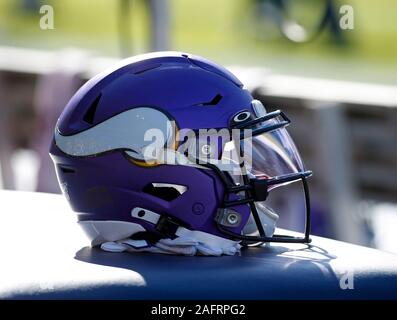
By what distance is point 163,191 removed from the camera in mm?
2391

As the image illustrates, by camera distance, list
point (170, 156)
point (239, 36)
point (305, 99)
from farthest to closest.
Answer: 1. point (239, 36)
2. point (305, 99)
3. point (170, 156)

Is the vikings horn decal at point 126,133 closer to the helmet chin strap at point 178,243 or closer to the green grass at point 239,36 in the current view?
the helmet chin strap at point 178,243

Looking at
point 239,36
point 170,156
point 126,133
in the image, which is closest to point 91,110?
point 126,133

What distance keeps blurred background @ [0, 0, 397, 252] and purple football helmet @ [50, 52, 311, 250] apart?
1386mm

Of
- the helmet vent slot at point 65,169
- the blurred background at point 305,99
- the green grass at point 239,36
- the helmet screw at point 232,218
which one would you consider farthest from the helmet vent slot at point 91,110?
the green grass at point 239,36

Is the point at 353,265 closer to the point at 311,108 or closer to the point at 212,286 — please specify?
Result: the point at 212,286

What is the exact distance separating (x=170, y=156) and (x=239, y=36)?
6.61 m

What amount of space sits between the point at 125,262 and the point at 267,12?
6062 mm

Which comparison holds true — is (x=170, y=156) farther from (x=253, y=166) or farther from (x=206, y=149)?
(x=253, y=166)

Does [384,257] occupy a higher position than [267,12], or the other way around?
Result: [267,12]

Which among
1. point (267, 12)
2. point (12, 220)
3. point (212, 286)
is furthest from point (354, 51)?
point (212, 286)

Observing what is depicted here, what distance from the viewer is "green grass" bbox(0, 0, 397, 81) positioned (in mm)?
8297

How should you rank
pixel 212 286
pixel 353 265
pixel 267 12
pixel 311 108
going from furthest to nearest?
1. pixel 267 12
2. pixel 311 108
3. pixel 353 265
4. pixel 212 286

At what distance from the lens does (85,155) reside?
2408 millimetres
